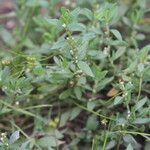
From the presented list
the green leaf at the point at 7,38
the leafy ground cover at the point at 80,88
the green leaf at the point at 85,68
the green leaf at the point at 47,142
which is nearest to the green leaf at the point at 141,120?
the leafy ground cover at the point at 80,88

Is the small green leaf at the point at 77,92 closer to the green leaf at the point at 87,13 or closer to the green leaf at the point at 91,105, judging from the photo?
the green leaf at the point at 91,105

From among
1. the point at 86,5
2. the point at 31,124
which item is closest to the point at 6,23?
the point at 86,5

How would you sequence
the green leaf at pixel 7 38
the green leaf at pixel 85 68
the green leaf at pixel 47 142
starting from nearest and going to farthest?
1. the green leaf at pixel 85 68
2. the green leaf at pixel 47 142
3. the green leaf at pixel 7 38

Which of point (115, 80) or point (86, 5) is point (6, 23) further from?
point (115, 80)

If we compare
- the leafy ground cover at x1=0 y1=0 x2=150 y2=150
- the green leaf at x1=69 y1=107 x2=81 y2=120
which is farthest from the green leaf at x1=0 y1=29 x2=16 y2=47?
the green leaf at x1=69 y1=107 x2=81 y2=120

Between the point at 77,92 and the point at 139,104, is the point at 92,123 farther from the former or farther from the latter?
the point at 139,104

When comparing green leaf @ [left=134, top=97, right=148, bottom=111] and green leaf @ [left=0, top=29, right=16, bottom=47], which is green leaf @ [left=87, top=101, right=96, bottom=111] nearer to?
green leaf @ [left=134, top=97, right=148, bottom=111]

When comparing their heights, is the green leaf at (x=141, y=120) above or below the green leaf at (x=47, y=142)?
above

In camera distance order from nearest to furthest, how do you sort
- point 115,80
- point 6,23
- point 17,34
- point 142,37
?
point 115,80 < point 142,37 < point 17,34 < point 6,23

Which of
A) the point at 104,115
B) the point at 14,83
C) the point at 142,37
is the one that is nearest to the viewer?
the point at 14,83
